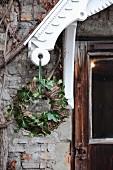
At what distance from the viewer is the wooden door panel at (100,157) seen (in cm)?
354

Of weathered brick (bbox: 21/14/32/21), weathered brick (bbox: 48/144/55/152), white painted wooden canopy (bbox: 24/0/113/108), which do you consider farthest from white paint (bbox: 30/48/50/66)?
weathered brick (bbox: 48/144/55/152)

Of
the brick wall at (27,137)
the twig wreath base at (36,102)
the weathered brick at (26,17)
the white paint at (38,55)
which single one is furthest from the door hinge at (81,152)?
the weathered brick at (26,17)

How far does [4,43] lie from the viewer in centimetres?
337

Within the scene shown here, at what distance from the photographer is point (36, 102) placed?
303 cm

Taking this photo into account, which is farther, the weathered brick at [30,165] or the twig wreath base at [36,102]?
the weathered brick at [30,165]

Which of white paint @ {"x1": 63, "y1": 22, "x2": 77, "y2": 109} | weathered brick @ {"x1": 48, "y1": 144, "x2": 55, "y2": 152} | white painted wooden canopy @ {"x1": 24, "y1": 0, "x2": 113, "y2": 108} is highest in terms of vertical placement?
white painted wooden canopy @ {"x1": 24, "y1": 0, "x2": 113, "y2": 108}

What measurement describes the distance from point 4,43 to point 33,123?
0.72m

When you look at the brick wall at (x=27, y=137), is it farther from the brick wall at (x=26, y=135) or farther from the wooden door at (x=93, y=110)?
the wooden door at (x=93, y=110)

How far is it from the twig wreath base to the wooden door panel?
1.95ft

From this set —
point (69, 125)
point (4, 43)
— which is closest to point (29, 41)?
point (4, 43)

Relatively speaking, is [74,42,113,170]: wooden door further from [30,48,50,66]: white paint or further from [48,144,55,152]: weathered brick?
[30,48,50,66]: white paint

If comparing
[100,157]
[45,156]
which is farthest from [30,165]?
[100,157]

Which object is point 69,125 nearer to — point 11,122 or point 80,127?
point 80,127

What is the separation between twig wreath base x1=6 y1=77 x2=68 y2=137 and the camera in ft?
9.84
